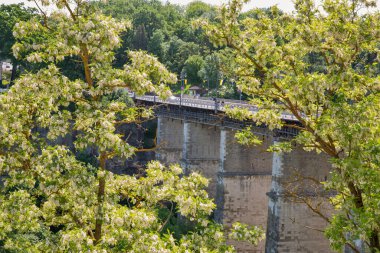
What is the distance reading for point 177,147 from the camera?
163ft

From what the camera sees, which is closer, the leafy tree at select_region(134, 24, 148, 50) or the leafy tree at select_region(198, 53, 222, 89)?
the leafy tree at select_region(198, 53, 222, 89)

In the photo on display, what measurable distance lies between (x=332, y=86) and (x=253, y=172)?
2611 centimetres

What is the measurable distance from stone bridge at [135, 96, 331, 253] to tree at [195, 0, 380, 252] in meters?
7.36

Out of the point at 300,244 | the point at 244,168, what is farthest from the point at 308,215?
the point at 244,168

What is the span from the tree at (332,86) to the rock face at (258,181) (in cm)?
708

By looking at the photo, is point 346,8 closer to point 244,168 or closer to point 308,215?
point 308,215

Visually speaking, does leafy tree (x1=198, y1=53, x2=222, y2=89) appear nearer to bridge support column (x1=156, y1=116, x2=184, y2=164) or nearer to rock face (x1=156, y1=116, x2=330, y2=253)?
bridge support column (x1=156, y1=116, x2=184, y2=164)

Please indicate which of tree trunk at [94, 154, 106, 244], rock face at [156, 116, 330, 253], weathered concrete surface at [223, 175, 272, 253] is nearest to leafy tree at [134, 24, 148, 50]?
rock face at [156, 116, 330, 253]

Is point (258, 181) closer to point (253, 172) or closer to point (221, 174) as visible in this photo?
point (253, 172)

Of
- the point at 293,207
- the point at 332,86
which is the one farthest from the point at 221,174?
the point at 332,86

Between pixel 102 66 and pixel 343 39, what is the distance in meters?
5.19

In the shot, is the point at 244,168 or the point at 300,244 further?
the point at 244,168

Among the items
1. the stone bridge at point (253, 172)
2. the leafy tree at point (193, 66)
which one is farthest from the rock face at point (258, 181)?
the leafy tree at point (193, 66)

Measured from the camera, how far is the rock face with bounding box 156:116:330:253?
94.0ft
